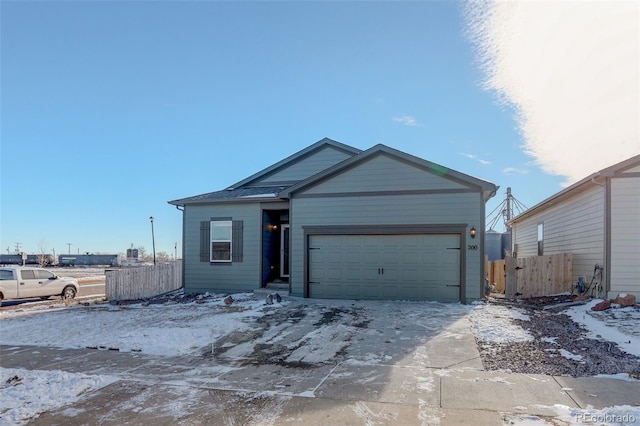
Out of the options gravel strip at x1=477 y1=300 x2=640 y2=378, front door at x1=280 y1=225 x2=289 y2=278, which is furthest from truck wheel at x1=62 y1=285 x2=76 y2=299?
gravel strip at x1=477 y1=300 x2=640 y2=378

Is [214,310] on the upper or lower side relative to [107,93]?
lower

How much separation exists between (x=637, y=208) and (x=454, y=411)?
30.8ft

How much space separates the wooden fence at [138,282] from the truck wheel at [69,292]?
8.30 feet

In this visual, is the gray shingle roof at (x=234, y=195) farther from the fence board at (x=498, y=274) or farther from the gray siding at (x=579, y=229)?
the gray siding at (x=579, y=229)

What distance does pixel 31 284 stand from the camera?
1445 centimetres

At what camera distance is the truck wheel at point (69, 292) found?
1543 cm

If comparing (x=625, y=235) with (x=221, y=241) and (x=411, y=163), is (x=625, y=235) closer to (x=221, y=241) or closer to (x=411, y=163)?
(x=411, y=163)

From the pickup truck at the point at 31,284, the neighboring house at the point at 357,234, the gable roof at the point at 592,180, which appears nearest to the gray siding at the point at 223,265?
the neighboring house at the point at 357,234

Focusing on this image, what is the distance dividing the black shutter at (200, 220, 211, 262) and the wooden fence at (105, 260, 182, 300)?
7.15 feet

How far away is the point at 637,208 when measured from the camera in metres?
10.1

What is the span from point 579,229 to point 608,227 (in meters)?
2.16

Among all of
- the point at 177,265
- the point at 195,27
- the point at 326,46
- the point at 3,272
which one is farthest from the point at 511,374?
the point at 3,272

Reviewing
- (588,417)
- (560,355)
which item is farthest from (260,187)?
(588,417)

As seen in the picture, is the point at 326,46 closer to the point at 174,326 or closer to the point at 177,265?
the point at 174,326
